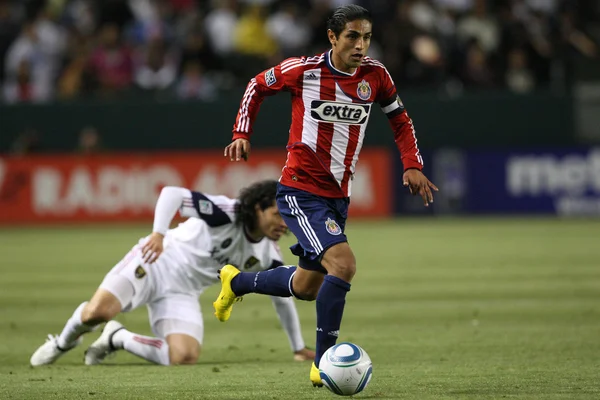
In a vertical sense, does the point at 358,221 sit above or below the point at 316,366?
below

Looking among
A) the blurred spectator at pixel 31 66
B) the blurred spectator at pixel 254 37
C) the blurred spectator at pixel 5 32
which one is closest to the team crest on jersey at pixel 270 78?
the blurred spectator at pixel 254 37

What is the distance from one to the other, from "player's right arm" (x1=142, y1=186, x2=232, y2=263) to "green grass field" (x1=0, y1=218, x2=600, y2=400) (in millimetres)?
824

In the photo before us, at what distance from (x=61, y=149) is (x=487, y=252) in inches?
383

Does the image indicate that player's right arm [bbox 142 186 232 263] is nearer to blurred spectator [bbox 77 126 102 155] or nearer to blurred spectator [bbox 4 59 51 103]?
blurred spectator [bbox 77 126 102 155]

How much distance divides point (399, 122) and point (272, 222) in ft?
4.28

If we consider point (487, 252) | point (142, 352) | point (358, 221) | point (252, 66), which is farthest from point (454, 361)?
point (252, 66)

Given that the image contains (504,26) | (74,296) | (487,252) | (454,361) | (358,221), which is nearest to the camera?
(454,361)

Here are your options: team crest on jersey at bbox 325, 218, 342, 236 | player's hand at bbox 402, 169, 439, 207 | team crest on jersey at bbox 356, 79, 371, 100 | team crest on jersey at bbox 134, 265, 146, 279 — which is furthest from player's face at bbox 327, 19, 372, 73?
team crest on jersey at bbox 134, 265, 146, 279

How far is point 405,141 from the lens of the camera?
678 cm

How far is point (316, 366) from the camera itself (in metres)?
6.18

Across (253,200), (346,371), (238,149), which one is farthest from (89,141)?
(346,371)

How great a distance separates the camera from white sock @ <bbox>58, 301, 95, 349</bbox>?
7.71 metres

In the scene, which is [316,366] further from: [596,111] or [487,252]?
[596,111]

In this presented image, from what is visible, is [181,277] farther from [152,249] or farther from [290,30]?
[290,30]
